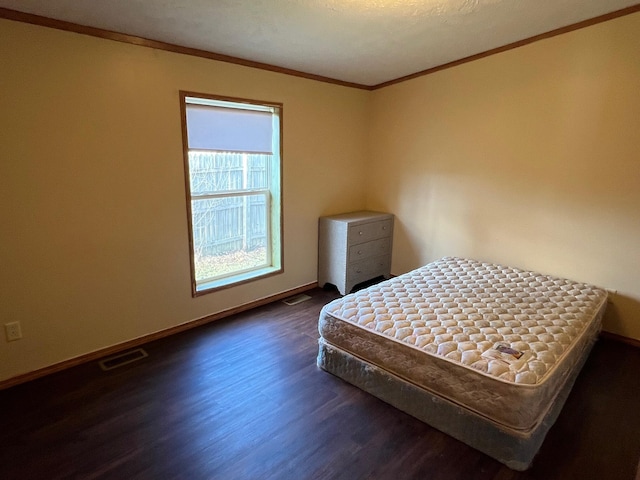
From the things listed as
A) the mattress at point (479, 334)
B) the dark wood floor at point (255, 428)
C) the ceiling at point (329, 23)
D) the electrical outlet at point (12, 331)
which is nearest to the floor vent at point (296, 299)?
the dark wood floor at point (255, 428)

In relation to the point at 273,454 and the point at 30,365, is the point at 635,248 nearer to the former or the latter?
the point at 273,454

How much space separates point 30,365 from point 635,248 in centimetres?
420

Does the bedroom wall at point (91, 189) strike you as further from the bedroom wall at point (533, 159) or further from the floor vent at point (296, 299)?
the bedroom wall at point (533, 159)

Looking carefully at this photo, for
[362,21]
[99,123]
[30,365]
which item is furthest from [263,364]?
[362,21]

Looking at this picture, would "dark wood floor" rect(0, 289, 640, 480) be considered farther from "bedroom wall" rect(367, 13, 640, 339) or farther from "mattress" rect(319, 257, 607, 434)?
"bedroom wall" rect(367, 13, 640, 339)

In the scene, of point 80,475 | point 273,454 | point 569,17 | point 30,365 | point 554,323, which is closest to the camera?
point 80,475

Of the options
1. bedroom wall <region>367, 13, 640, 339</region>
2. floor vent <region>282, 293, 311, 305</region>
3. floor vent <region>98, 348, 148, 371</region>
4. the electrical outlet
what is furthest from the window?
bedroom wall <region>367, 13, 640, 339</region>

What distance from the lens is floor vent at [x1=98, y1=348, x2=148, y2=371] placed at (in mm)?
2477

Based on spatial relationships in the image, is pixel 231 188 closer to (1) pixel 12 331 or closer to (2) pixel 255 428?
(1) pixel 12 331

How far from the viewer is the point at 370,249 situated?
386 centimetres

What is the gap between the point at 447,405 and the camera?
1.86 meters

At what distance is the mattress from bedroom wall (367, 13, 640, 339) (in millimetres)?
371

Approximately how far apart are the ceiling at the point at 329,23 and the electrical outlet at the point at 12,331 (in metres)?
1.81

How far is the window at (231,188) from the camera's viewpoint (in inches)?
114
